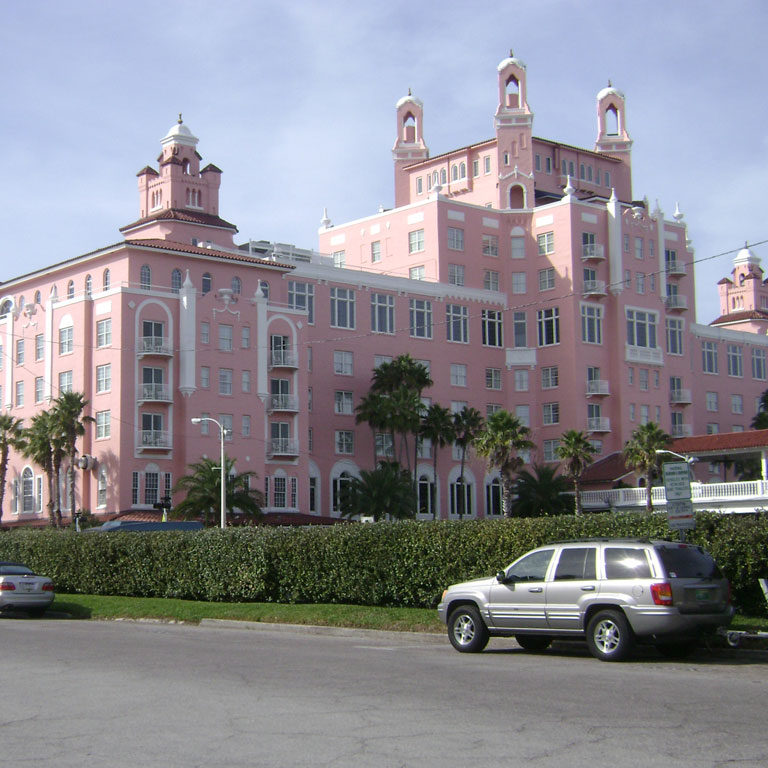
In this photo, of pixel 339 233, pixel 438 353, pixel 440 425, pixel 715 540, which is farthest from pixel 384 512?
pixel 715 540

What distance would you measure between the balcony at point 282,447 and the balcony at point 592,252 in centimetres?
2695

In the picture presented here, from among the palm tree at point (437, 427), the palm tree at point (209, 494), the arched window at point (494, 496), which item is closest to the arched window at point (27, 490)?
the palm tree at point (209, 494)

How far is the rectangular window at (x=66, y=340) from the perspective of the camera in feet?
241

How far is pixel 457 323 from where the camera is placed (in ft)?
288

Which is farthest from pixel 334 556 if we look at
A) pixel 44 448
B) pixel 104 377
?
pixel 104 377

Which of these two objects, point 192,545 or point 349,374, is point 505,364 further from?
point 192,545

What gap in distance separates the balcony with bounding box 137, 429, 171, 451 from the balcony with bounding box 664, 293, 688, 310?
41787 millimetres

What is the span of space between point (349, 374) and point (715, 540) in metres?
59.2

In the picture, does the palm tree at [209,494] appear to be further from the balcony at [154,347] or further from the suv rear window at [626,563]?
the suv rear window at [626,563]

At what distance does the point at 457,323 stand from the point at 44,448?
31.6 meters

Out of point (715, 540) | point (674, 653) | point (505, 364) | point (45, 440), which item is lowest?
point (674, 653)

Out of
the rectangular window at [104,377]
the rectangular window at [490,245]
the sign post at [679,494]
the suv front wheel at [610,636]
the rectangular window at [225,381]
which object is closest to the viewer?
the suv front wheel at [610,636]

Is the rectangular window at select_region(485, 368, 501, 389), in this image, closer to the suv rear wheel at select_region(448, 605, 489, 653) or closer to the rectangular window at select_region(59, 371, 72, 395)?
the rectangular window at select_region(59, 371, 72, 395)

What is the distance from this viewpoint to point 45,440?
69.5 m
